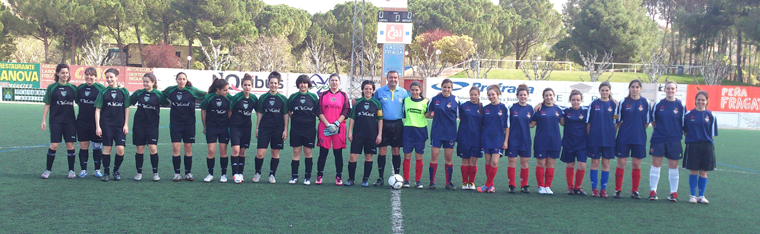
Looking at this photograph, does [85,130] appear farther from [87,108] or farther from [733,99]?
[733,99]

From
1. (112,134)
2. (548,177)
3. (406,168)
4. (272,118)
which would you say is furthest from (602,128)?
(112,134)

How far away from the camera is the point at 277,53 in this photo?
43344 millimetres

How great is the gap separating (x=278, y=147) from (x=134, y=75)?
2157cm

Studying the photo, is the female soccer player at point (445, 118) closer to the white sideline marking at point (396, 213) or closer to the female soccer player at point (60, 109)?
the white sideline marking at point (396, 213)

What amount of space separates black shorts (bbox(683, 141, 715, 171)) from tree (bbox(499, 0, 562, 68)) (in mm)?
47947

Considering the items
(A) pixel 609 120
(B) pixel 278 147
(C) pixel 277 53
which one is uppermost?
(C) pixel 277 53

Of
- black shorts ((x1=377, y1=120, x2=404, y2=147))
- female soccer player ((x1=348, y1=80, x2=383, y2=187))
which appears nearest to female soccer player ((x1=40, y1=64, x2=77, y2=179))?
female soccer player ((x1=348, y1=80, x2=383, y2=187))

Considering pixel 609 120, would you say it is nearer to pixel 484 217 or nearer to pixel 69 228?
pixel 484 217

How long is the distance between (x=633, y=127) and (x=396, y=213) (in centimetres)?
309

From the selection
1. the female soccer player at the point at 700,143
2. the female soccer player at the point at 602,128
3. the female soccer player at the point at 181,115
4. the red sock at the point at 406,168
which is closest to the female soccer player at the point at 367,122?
the red sock at the point at 406,168

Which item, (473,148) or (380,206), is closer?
(380,206)

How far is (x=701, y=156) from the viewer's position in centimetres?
625

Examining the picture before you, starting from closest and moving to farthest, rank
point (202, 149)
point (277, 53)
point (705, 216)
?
point (705, 216)
point (202, 149)
point (277, 53)

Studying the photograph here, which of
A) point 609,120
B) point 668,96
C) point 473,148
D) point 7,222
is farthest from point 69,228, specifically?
point 668,96
